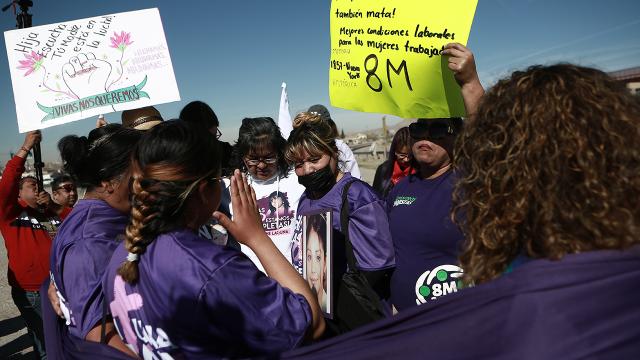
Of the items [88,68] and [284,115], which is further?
[284,115]

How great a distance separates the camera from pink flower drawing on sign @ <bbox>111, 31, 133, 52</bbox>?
3051 millimetres

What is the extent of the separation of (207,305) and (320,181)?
1548 mm

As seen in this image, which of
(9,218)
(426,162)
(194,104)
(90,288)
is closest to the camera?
(90,288)

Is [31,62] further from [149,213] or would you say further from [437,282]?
[437,282]

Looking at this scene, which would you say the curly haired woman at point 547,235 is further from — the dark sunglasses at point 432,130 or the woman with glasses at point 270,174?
the woman with glasses at point 270,174

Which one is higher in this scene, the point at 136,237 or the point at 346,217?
the point at 136,237

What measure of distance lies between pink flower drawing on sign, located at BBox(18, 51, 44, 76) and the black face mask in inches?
81.3

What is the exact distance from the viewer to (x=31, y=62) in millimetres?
2898

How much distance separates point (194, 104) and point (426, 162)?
2300 millimetres

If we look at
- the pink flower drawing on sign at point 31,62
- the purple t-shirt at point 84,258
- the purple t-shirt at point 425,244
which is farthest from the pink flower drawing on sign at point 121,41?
the purple t-shirt at point 425,244

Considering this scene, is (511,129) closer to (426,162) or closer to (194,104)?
(426,162)

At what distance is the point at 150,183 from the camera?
4.57ft

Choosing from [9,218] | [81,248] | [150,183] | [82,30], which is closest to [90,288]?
[81,248]

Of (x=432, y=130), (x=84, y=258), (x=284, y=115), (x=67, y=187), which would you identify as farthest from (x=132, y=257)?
(x=67, y=187)
